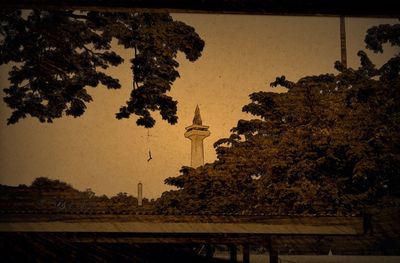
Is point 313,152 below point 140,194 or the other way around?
the other way around

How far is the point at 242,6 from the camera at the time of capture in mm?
1984

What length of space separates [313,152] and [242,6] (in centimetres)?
554

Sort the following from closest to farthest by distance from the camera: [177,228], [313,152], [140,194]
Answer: [177,228] → [140,194] → [313,152]

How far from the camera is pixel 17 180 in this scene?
461 centimetres

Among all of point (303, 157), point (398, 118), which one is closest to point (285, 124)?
point (303, 157)

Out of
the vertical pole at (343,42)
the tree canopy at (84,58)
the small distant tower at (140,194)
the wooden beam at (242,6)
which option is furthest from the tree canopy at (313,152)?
the wooden beam at (242,6)

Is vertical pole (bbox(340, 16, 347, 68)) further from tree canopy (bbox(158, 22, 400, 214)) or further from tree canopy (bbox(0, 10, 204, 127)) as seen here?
tree canopy (bbox(0, 10, 204, 127))

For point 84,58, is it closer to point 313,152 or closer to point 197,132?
point 197,132

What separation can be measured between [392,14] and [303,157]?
531cm

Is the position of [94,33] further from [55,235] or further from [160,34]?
[55,235]

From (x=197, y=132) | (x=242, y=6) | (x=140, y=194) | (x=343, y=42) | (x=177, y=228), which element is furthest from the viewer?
(x=197, y=132)

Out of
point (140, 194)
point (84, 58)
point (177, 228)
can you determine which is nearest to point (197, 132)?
point (140, 194)

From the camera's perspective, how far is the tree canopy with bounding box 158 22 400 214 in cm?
559

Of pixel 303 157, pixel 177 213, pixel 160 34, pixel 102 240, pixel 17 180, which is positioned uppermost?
pixel 160 34
